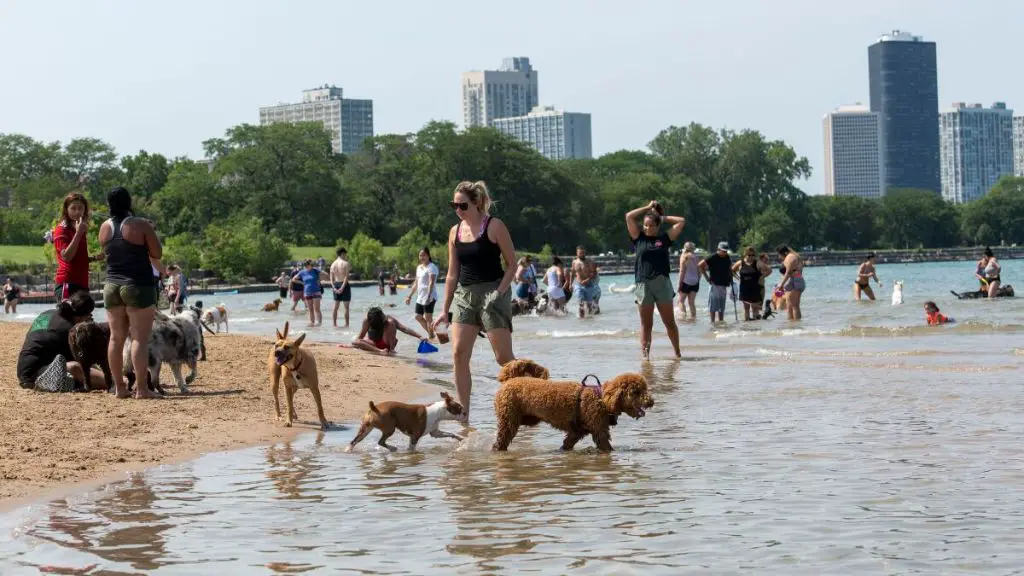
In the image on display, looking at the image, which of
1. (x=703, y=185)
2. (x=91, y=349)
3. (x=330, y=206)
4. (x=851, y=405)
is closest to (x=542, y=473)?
(x=851, y=405)

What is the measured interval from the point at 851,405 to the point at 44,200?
112m

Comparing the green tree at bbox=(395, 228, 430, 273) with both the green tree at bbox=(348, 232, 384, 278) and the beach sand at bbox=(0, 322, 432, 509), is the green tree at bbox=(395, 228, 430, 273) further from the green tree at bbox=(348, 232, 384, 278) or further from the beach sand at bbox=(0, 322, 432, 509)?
the beach sand at bbox=(0, 322, 432, 509)

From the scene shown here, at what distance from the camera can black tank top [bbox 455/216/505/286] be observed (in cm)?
894

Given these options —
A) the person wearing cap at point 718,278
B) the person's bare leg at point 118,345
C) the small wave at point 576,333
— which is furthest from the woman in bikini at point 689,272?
the person's bare leg at point 118,345

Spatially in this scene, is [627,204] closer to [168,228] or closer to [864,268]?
[168,228]

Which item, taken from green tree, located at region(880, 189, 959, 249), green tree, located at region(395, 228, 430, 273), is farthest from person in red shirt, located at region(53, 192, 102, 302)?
green tree, located at region(880, 189, 959, 249)

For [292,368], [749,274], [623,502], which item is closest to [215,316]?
[749,274]

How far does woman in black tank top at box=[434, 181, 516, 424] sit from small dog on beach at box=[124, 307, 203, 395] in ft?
10.3

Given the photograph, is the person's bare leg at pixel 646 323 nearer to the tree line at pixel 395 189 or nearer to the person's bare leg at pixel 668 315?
the person's bare leg at pixel 668 315

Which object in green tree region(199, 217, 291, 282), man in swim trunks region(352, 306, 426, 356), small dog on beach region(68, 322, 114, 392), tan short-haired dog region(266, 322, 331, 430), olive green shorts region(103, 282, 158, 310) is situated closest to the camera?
tan short-haired dog region(266, 322, 331, 430)

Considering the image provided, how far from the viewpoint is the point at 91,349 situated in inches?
440

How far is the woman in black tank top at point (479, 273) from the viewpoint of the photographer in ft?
29.1

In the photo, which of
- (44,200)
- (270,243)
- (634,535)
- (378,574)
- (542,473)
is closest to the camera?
(378,574)

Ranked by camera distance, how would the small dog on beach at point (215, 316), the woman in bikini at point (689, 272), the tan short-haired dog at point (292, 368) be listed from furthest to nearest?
the woman in bikini at point (689, 272) → the small dog on beach at point (215, 316) → the tan short-haired dog at point (292, 368)
